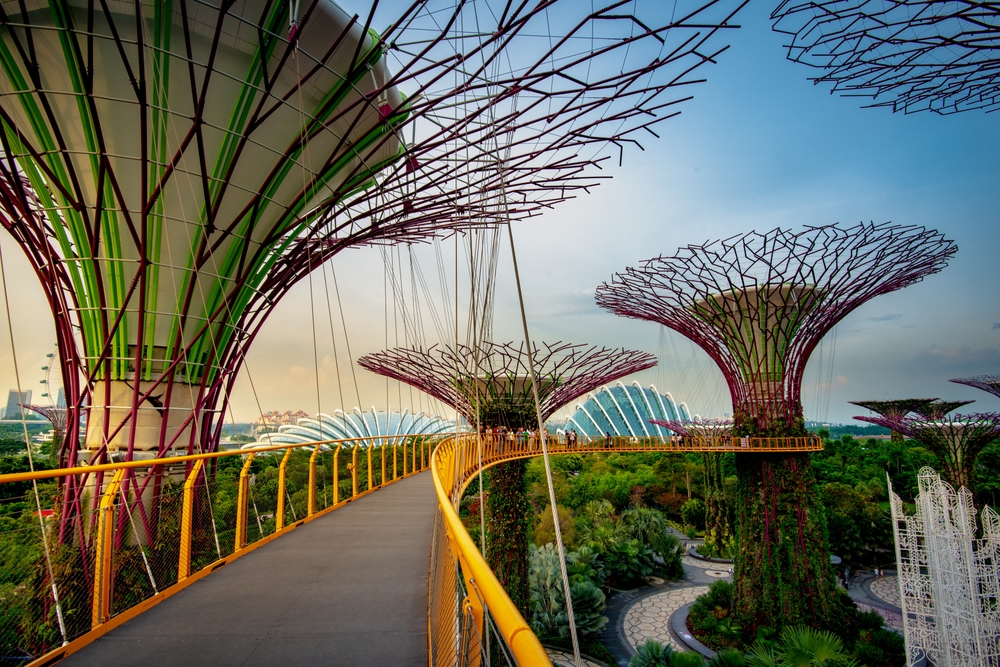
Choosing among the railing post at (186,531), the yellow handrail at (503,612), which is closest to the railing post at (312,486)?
the railing post at (186,531)

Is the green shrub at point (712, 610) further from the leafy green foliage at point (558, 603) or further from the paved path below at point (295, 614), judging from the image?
the paved path below at point (295, 614)

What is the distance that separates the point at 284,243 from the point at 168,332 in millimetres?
2207

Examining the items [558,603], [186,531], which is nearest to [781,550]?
[558,603]

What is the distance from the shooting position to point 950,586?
12.7m

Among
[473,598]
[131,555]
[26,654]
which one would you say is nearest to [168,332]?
[131,555]

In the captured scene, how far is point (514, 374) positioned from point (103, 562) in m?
18.3

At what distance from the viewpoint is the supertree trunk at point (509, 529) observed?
626 inches

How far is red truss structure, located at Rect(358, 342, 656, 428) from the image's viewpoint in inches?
842

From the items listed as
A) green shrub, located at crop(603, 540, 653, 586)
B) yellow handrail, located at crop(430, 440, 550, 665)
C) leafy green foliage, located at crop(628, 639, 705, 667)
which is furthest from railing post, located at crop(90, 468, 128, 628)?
green shrub, located at crop(603, 540, 653, 586)

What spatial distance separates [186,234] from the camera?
755cm

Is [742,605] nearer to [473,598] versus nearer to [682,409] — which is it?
[473,598]

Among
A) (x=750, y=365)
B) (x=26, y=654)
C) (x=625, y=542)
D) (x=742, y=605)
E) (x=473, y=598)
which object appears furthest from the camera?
(x=625, y=542)

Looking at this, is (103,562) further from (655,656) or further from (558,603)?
(558,603)

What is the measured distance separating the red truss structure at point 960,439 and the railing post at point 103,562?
24501 millimetres
